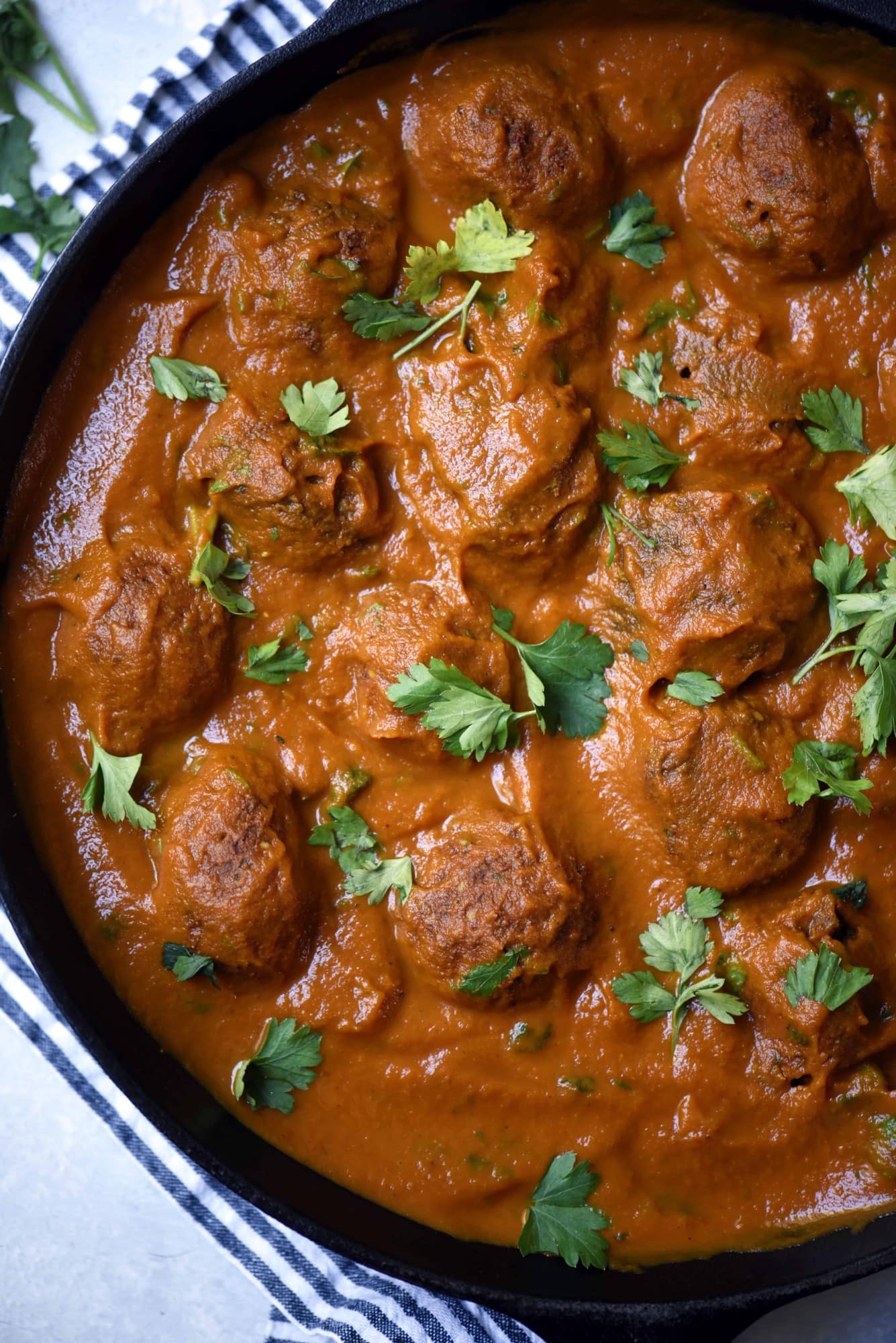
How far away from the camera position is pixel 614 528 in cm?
309

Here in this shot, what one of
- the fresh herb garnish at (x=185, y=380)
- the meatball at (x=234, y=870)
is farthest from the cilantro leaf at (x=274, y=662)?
the fresh herb garnish at (x=185, y=380)

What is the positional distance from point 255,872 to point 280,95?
6.44ft

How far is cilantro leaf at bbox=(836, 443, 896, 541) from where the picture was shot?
3.02 m

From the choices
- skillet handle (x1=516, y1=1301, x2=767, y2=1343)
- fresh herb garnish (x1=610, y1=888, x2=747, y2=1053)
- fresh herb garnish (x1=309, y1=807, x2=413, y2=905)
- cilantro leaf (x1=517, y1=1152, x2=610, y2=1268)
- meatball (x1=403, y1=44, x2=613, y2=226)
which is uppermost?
meatball (x1=403, y1=44, x2=613, y2=226)

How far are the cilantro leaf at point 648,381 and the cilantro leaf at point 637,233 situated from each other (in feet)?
0.84

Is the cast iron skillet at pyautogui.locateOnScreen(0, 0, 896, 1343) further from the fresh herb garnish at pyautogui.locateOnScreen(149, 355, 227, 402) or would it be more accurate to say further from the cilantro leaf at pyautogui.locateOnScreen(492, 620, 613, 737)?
the cilantro leaf at pyautogui.locateOnScreen(492, 620, 613, 737)

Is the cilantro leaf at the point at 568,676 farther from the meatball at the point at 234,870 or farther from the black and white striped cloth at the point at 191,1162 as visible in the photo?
the black and white striped cloth at the point at 191,1162

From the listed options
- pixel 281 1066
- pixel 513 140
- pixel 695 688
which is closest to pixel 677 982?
pixel 695 688

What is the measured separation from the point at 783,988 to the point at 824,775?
1.85ft

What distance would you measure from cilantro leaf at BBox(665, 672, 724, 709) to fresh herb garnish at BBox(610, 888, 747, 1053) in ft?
1.65

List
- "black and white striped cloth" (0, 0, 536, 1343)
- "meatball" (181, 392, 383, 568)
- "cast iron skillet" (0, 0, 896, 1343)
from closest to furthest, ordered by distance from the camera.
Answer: "cast iron skillet" (0, 0, 896, 1343) < "meatball" (181, 392, 383, 568) < "black and white striped cloth" (0, 0, 536, 1343)

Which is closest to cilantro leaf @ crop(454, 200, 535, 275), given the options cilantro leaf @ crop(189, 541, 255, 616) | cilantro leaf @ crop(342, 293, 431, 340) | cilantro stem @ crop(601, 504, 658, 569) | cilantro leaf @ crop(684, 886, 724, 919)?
cilantro leaf @ crop(342, 293, 431, 340)

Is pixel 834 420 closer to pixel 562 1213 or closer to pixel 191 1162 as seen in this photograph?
pixel 562 1213

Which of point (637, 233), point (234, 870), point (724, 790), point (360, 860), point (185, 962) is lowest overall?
point (724, 790)
